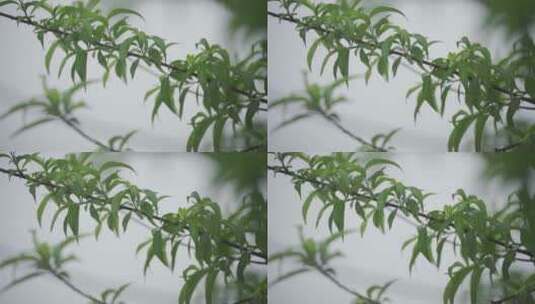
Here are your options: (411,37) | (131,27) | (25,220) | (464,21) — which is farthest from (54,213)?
(464,21)

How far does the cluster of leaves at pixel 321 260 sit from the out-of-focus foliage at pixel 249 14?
66cm

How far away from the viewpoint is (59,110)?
2557 millimetres

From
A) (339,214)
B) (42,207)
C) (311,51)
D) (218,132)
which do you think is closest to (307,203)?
(339,214)

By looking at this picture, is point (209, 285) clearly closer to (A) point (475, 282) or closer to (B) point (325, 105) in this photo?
(B) point (325, 105)

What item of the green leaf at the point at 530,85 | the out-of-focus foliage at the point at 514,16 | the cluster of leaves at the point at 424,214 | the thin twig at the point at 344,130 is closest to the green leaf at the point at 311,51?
the thin twig at the point at 344,130

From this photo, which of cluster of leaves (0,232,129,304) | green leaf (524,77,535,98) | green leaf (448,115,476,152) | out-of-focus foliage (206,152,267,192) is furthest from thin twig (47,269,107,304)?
green leaf (524,77,535,98)

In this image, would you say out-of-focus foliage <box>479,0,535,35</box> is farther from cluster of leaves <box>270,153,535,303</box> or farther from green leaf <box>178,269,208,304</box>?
green leaf <box>178,269,208,304</box>

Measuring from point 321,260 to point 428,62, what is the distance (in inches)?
27.0

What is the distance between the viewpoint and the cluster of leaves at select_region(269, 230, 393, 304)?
2.51 m

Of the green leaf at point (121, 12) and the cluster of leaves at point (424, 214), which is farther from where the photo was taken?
the green leaf at point (121, 12)

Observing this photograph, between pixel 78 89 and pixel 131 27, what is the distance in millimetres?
252

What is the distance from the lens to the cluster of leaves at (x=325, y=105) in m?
2.51

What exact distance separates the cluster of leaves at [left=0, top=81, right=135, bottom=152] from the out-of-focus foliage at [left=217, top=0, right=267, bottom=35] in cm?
48

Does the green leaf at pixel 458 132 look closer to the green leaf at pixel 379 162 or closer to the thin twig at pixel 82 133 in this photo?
the green leaf at pixel 379 162
